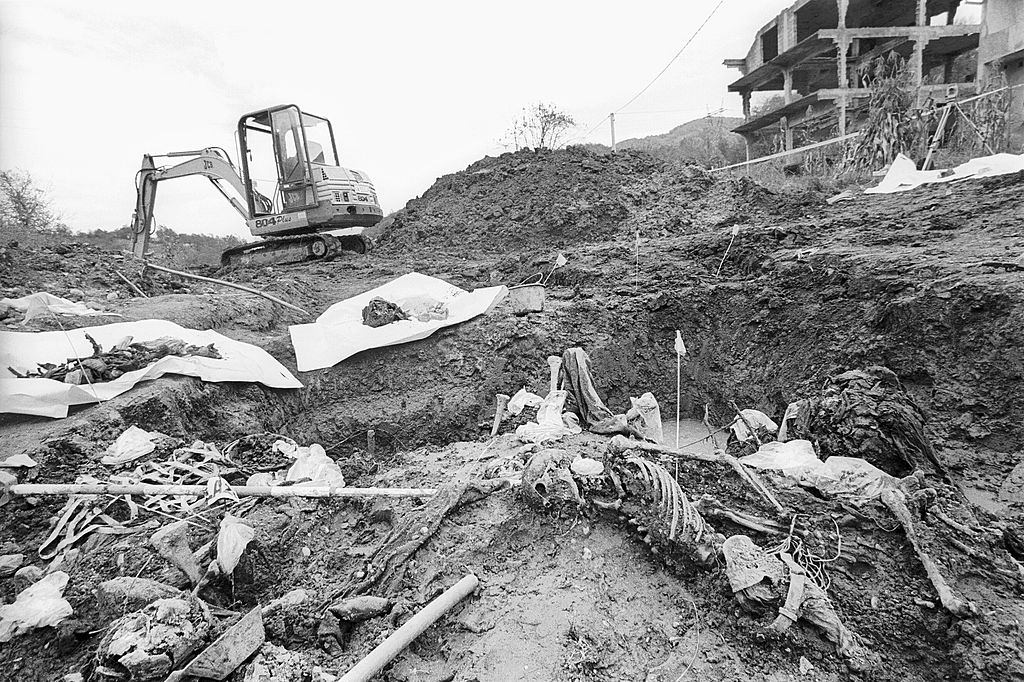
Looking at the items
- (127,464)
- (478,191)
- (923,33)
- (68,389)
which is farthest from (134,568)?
(923,33)

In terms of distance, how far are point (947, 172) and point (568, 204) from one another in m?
5.47

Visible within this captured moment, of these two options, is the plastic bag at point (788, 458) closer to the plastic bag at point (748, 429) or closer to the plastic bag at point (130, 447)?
the plastic bag at point (748, 429)

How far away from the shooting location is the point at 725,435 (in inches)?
190

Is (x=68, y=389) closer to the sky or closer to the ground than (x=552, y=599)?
closer to the sky

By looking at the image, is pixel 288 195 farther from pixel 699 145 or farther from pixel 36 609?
pixel 699 145

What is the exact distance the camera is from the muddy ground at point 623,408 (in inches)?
73.3

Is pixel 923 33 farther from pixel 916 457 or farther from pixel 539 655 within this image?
pixel 539 655

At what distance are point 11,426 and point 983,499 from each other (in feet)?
20.7

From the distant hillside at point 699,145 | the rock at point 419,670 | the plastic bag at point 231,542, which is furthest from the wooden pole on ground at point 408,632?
the distant hillside at point 699,145

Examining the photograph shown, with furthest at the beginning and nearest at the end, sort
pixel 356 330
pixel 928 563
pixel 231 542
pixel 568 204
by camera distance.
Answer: pixel 568 204 < pixel 356 330 < pixel 231 542 < pixel 928 563

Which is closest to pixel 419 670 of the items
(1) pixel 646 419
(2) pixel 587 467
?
(2) pixel 587 467

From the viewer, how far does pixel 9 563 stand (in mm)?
2531


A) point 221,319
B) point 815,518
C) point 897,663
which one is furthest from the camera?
point 221,319

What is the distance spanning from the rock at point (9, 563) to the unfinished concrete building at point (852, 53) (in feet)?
58.7
